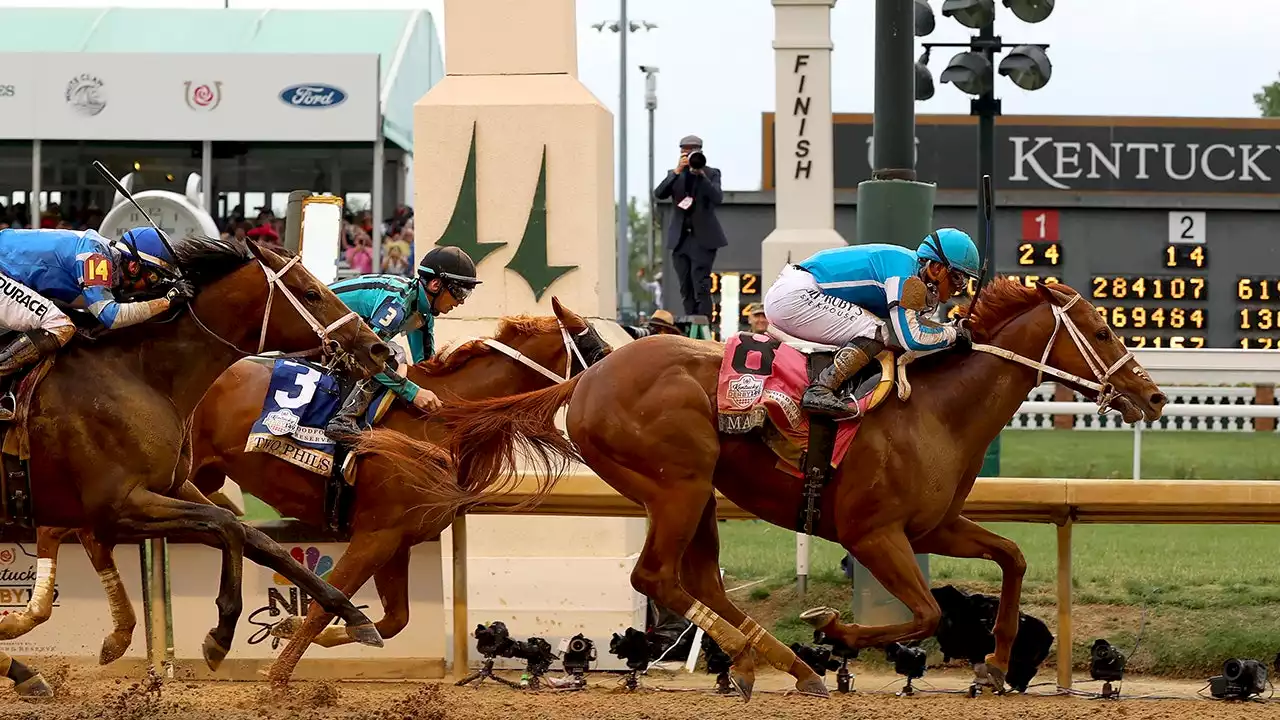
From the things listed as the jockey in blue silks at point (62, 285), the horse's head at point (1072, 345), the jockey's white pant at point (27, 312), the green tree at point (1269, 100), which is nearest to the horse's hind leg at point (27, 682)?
the jockey in blue silks at point (62, 285)

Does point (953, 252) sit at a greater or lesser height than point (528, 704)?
greater

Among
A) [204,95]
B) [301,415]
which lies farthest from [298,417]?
[204,95]

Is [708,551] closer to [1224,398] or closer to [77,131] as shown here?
[1224,398]

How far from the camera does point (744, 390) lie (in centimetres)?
665

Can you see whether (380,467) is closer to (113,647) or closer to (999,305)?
(113,647)

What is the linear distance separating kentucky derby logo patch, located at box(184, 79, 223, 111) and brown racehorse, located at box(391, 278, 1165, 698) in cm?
1183

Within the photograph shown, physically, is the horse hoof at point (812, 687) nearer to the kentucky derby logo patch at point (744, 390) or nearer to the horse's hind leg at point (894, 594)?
the horse's hind leg at point (894, 594)

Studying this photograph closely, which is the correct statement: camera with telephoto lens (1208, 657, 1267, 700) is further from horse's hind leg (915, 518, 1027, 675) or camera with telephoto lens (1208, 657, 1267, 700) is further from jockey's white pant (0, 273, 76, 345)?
jockey's white pant (0, 273, 76, 345)

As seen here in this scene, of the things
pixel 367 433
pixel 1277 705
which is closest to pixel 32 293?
pixel 367 433

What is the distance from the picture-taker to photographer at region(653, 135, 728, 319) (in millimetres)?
13242

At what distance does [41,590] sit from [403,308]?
1801 millimetres

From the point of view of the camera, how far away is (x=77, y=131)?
17.9m

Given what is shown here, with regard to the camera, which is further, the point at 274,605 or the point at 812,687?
the point at 274,605

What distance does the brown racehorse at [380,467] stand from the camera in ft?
23.2
